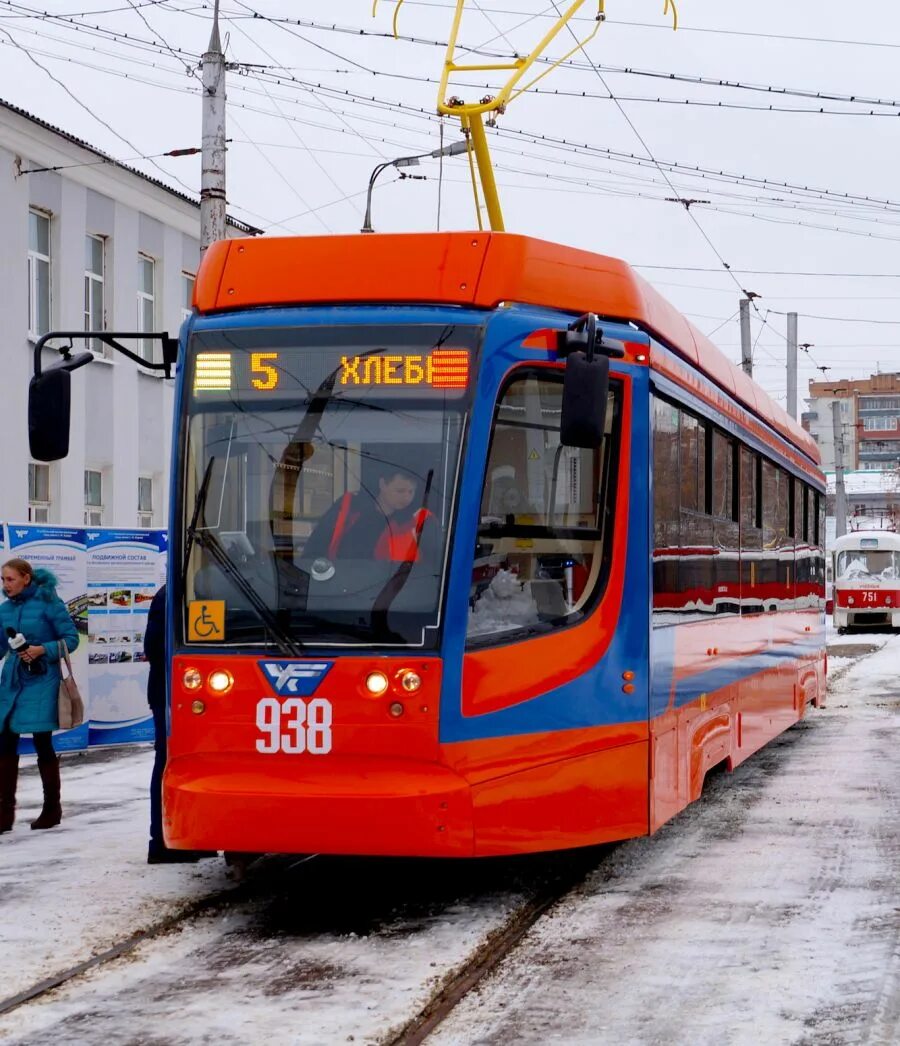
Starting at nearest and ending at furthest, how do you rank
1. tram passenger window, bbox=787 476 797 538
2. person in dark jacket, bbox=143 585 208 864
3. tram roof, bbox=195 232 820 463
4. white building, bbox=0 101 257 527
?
tram roof, bbox=195 232 820 463 < person in dark jacket, bbox=143 585 208 864 < tram passenger window, bbox=787 476 797 538 < white building, bbox=0 101 257 527

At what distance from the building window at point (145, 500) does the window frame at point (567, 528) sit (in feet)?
65.0

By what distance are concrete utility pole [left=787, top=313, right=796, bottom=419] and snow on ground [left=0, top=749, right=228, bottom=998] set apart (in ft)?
107

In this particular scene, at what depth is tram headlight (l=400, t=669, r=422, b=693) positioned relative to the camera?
23.8 feet

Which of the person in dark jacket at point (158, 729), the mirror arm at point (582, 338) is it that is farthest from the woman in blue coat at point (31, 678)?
the mirror arm at point (582, 338)

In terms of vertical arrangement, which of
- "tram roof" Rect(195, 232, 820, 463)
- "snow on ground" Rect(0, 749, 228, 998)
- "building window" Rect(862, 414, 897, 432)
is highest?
"building window" Rect(862, 414, 897, 432)

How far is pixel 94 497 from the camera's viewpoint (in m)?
25.9

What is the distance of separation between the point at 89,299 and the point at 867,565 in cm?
2703

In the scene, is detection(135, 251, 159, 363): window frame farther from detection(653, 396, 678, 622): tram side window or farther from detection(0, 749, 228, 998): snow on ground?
detection(653, 396, 678, 622): tram side window

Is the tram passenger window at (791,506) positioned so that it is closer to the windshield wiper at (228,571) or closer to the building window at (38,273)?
the windshield wiper at (228,571)

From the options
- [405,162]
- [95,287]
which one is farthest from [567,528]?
[95,287]

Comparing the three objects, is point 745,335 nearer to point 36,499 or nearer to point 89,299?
point 89,299

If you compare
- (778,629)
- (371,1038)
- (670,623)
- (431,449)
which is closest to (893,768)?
(778,629)

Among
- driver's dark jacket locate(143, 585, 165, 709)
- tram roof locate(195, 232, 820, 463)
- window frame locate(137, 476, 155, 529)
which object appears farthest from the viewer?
window frame locate(137, 476, 155, 529)

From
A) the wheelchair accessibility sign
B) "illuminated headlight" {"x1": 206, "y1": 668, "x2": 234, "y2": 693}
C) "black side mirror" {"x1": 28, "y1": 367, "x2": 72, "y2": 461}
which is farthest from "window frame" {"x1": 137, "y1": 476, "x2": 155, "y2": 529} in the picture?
"illuminated headlight" {"x1": 206, "y1": 668, "x2": 234, "y2": 693}
